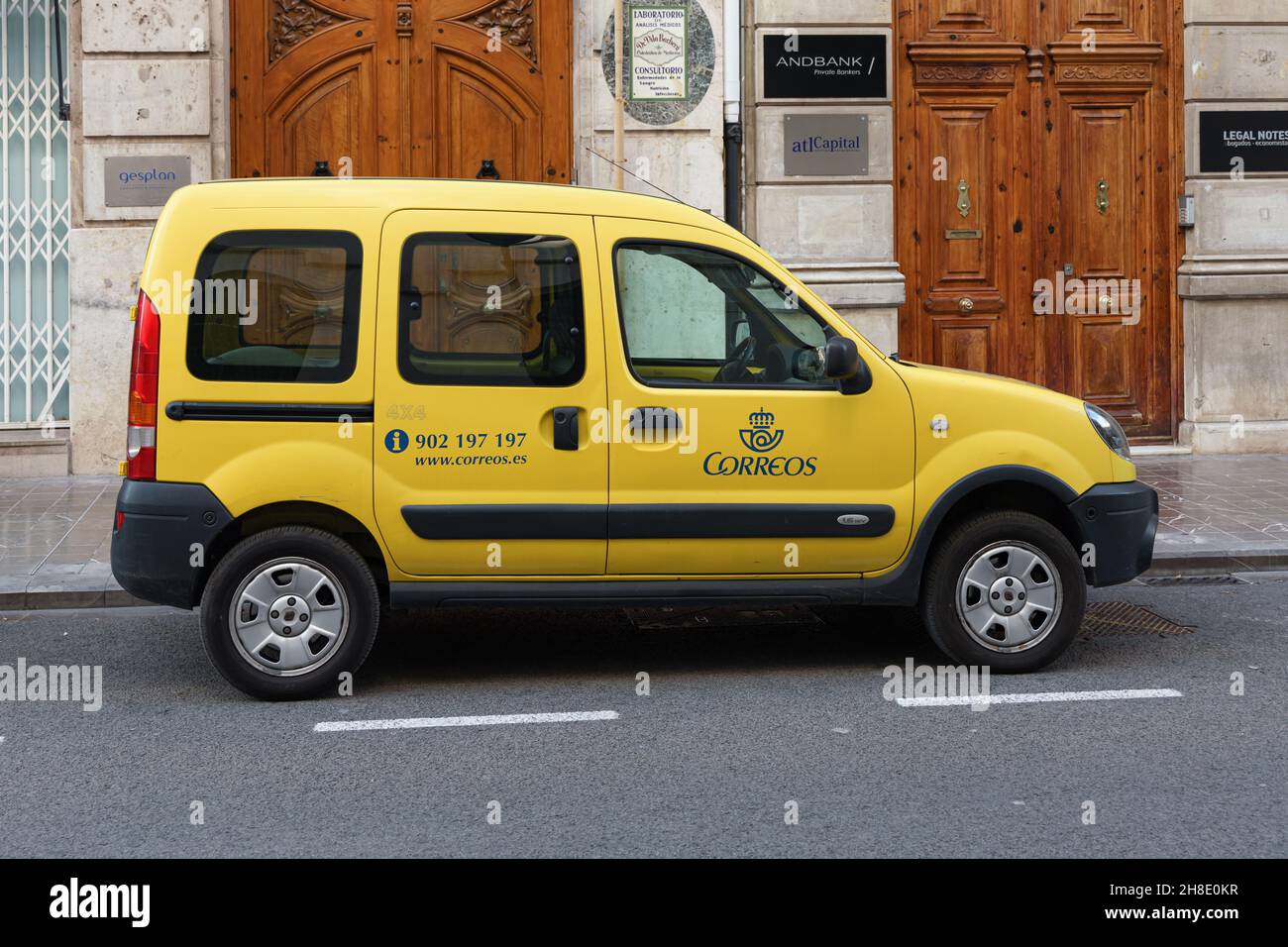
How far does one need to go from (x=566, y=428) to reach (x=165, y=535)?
1577 mm

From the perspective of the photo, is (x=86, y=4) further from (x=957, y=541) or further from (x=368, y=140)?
(x=957, y=541)

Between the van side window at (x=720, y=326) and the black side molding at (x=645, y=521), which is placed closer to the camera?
the black side molding at (x=645, y=521)

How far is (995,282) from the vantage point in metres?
14.3

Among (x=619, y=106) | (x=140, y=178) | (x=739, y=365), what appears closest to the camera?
(x=739, y=365)

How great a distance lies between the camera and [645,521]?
6699mm

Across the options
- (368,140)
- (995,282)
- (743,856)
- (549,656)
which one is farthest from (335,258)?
(995,282)

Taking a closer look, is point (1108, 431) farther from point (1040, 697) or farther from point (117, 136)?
point (117, 136)

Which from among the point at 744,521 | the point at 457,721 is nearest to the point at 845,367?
the point at 744,521

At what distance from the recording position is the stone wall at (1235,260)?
1430 centimetres

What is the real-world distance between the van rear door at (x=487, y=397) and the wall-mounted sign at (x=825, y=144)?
7352mm

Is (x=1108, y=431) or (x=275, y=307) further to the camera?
(x=1108, y=431)

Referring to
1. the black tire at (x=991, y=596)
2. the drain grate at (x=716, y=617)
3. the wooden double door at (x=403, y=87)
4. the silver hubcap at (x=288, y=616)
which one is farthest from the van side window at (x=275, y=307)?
the wooden double door at (x=403, y=87)

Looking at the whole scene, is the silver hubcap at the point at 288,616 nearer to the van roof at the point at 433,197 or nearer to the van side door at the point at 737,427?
the van side door at the point at 737,427

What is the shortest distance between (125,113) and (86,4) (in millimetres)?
869
